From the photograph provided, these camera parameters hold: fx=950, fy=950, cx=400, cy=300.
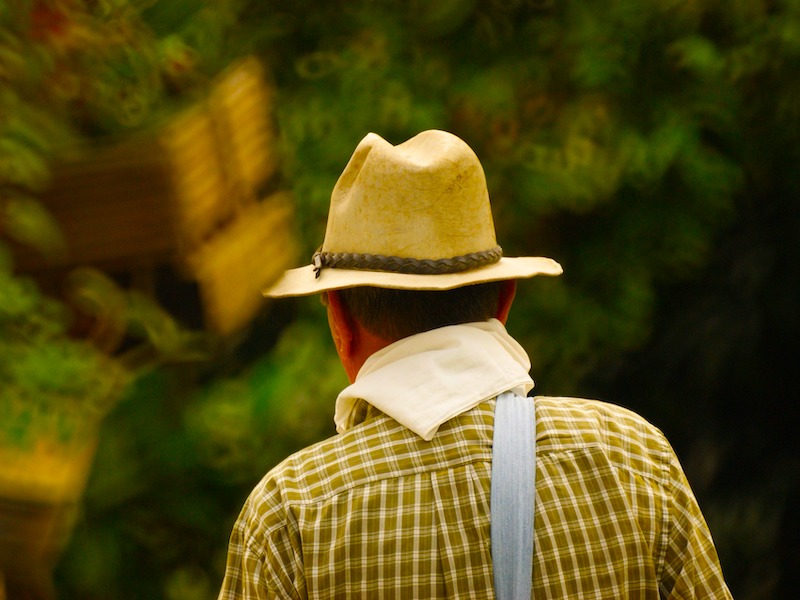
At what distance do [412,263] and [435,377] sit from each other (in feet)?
0.63

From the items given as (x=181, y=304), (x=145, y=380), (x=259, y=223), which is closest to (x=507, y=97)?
(x=259, y=223)

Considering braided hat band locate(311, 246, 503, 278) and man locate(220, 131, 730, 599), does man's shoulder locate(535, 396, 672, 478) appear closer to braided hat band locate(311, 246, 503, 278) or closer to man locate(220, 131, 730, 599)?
man locate(220, 131, 730, 599)

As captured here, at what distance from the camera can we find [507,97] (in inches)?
138

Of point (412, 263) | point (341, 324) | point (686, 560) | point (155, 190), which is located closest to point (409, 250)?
point (412, 263)

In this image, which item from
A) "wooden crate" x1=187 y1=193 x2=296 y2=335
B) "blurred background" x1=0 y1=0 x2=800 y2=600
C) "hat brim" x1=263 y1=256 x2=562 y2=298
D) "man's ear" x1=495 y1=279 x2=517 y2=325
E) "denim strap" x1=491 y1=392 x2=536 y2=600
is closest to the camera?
"denim strap" x1=491 y1=392 x2=536 y2=600

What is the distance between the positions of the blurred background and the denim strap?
5.38 ft

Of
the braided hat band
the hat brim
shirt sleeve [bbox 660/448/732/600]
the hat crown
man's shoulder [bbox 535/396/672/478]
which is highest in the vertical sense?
the hat crown

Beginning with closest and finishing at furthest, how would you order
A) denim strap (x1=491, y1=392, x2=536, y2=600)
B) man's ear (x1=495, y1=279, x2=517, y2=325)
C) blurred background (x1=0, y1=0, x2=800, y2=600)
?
denim strap (x1=491, y1=392, x2=536, y2=600), man's ear (x1=495, y1=279, x2=517, y2=325), blurred background (x1=0, y1=0, x2=800, y2=600)

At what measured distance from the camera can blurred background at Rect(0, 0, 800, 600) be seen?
2617 mm

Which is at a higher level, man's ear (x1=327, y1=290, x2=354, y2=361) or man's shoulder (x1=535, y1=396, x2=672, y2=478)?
man's ear (x1=327, y1=290, x2=354, y2=361)

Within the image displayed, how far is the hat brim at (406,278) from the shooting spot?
1.37m

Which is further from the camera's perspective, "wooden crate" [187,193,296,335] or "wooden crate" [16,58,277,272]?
"wooden crate" [187,193,296,335]

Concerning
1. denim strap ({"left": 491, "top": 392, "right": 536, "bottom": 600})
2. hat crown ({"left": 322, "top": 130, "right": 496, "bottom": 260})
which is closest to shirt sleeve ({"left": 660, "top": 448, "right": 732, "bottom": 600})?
denim strap ({"left": 491, "top": 392, "right": 536, "bottom": 600})

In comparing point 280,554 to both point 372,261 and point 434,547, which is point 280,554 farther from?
point 372,261
